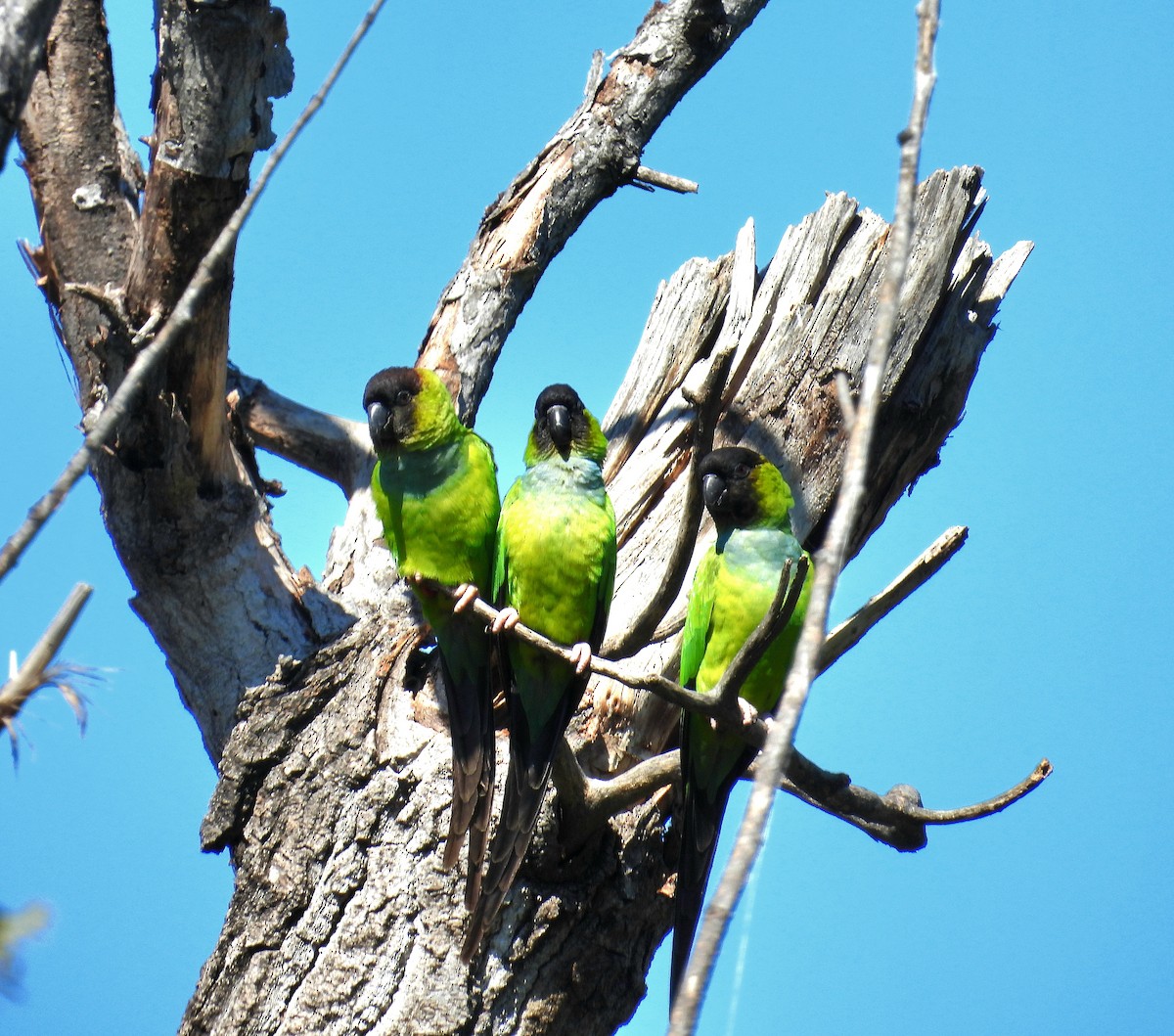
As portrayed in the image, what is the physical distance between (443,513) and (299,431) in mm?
1659

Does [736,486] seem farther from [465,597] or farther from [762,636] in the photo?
[762,636]

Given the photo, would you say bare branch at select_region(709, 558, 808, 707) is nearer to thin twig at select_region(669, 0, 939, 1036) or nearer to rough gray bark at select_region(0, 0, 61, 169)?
thin twig at select_region(669, 0, 939, 1036)

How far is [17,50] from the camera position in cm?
158

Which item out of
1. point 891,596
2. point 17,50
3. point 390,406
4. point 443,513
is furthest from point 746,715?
point 17,50

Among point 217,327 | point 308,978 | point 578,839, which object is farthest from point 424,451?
point 308,978

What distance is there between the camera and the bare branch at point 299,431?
213 inches

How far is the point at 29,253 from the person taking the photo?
462cm

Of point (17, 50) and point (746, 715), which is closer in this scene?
point (17, 50)

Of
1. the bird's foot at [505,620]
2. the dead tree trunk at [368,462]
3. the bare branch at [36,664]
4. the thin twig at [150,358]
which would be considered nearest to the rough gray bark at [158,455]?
the dead tree trunk at [368,462]

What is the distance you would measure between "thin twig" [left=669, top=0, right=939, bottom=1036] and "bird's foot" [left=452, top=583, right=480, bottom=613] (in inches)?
93.3

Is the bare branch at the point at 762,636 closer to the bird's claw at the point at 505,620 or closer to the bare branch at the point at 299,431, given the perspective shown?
the bird's claw at the point at 505,620

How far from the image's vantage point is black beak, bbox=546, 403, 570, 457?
425 cm

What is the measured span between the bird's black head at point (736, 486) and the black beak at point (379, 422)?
47.6 inches

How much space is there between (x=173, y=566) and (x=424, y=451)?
1.17 meters
